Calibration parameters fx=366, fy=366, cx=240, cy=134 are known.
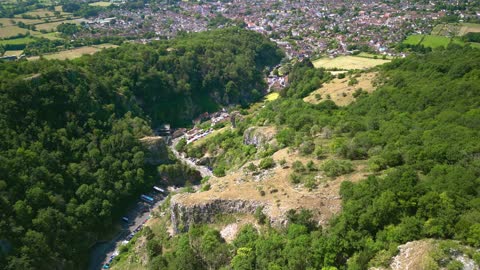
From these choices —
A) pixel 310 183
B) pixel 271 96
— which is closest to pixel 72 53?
pixel 271 96

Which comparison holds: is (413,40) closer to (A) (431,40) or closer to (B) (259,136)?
(A) (431,40)

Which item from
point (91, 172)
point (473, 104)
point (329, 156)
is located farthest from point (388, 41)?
point (91, 172)

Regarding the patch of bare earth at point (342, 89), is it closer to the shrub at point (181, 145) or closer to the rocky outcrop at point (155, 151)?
the shrub at point (181, 145)

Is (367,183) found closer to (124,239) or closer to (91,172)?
(124,239)

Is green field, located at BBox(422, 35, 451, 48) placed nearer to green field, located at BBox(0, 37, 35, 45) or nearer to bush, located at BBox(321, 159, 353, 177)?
bush, located at BBox(321, 159, 353, 177)

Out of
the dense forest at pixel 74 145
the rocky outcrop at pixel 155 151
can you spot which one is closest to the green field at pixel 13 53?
the dense forest at pixel 74 145

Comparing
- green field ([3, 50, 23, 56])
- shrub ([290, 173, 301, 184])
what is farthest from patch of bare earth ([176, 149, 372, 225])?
green field ([3, 50, 23, 56])

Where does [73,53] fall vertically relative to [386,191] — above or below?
below
